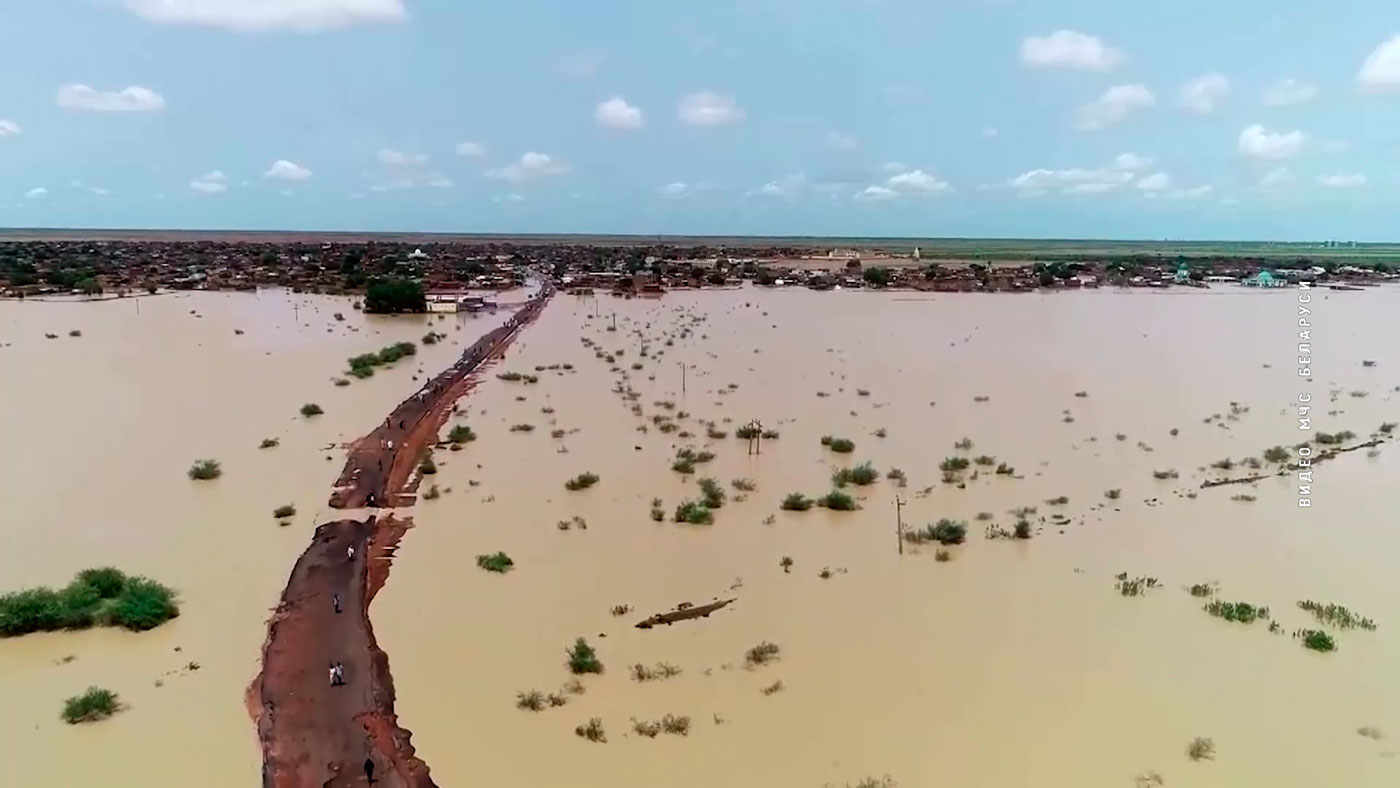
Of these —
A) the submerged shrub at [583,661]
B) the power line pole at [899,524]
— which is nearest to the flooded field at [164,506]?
the submerged shrub at [583,661]

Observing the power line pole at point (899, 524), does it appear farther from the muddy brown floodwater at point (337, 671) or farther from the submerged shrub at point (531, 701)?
the muddy brown floodwater at point (337, 671)

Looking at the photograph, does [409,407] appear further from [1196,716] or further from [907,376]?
[1196,716]

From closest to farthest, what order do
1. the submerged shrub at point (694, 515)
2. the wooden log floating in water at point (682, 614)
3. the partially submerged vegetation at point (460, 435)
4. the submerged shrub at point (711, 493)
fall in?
the wooden log floating in water at point (682, 614)
the submerged shrub at point (694, 515)
the submerged shrub at point (711, 493)
the partially submerged vegetation at point (460, 435)

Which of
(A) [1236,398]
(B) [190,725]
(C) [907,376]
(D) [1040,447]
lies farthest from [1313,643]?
(C) [907,376]

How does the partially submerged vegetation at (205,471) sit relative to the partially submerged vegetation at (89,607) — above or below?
above

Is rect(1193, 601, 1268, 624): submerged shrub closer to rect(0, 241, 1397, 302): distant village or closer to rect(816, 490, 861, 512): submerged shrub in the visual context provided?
rect(816, 490, 861, 512): submerged shrub

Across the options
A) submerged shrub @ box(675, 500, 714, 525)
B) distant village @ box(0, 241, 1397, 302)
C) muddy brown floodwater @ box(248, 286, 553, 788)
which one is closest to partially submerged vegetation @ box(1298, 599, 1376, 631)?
submerged shrub @ box(675, 500, 714, 525)
